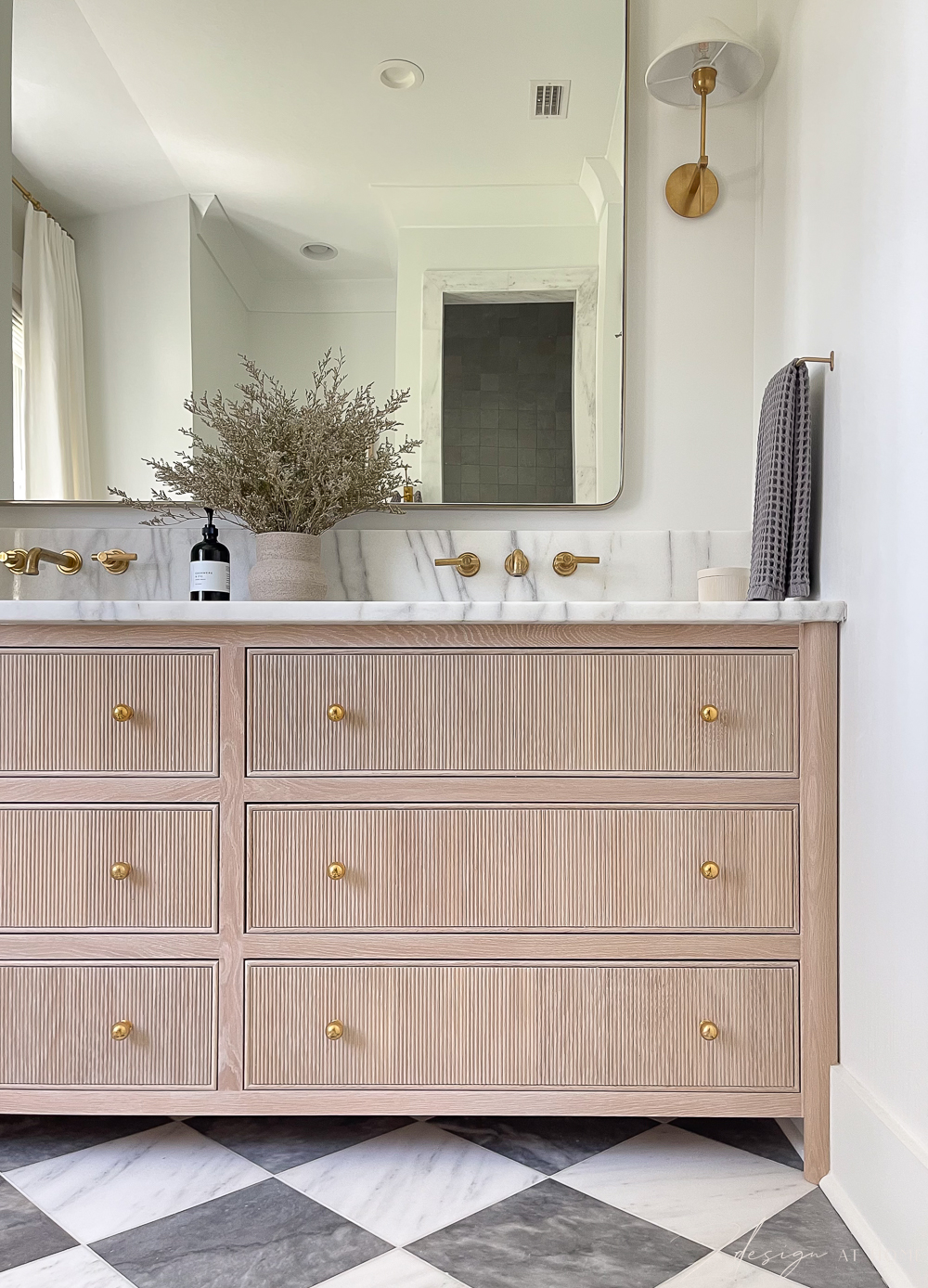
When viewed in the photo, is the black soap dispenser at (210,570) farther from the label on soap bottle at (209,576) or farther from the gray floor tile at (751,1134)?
the gray floor tile at (751,1134)

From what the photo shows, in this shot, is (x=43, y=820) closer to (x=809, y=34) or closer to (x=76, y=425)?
(x=76, y=425)

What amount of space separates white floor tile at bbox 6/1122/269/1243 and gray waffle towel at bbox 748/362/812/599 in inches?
47.9

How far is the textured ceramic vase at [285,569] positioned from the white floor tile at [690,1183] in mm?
1032

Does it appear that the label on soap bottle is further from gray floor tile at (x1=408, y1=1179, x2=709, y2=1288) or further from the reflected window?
gray floor tile at (x1=408, y1=1179, x2=709, y2=1288)

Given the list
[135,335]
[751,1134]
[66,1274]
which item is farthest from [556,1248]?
[135,335]

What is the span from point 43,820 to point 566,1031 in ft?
2.77

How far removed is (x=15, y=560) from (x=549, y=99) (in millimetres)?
1391

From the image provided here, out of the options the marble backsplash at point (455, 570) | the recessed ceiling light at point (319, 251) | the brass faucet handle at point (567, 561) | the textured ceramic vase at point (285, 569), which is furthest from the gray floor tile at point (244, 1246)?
the recessed ceiling light at point (319, 251)

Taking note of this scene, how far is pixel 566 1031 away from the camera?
4.37 ft

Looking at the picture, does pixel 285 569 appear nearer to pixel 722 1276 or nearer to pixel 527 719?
pixel 527 719

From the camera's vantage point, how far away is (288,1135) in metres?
1.43

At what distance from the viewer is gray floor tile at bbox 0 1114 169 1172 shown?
1371 millimetres

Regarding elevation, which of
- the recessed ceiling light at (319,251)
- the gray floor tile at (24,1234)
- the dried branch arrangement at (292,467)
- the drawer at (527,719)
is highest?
the recessed ceiling light at (319,251)

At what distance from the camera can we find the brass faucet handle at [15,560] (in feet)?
5.57
